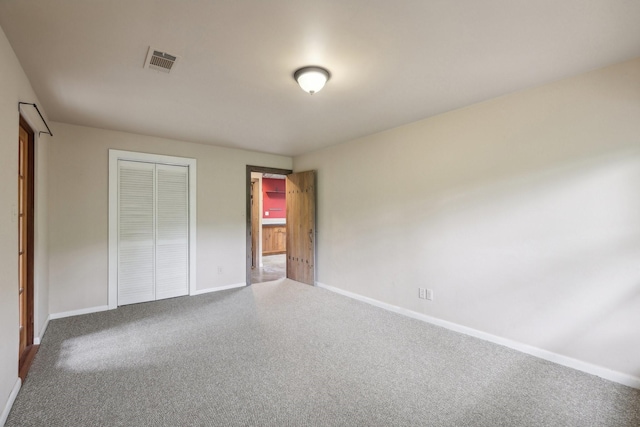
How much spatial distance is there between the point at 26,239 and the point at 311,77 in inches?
119

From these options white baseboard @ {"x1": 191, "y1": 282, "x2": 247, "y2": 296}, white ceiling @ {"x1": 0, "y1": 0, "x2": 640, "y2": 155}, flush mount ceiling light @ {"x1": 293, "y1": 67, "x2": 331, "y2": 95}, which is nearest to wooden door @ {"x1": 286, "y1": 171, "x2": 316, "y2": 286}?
white baseboard @ {"x1": 191, "y1": 282, "x2": 247, "y2": 296}

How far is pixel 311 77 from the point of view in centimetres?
229

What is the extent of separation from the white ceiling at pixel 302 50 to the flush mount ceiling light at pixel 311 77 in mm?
62

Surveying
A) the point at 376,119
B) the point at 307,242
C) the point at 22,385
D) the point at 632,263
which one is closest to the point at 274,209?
the point at 307,242

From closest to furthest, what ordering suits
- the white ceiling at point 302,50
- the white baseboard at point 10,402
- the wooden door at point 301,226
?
the white ceiling at point 302,50, the white baseboard at point 10,402, the wooden door at point 301,226

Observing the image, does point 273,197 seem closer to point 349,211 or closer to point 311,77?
point 349,211

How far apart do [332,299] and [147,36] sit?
3666 mm

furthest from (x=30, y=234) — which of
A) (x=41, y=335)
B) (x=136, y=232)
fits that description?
(x=136, y=232)

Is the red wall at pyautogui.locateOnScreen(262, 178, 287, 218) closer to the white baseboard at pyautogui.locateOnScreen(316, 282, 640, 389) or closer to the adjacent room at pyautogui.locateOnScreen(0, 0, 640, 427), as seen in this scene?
the adjacent room at pyautogui.locateOnScreen(0, 0, 640, 427)

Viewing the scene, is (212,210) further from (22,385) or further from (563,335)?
(563,335)

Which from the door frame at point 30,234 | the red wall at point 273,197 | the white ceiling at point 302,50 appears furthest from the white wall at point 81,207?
the red wall at point 273,197

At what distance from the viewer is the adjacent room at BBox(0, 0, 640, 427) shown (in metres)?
1.83

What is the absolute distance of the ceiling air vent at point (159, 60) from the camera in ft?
6.79

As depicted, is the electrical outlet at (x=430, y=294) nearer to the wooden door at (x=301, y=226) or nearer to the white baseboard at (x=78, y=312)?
the wooden door at (x=301, y=226)
